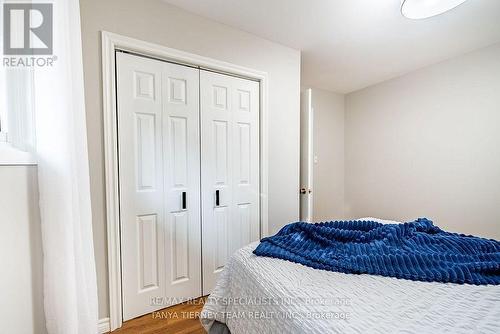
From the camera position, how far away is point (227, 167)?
2080 mm

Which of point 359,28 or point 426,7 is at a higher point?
point 359,28

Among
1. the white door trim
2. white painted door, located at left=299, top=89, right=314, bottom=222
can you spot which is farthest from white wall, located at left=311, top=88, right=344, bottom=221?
the white door trim

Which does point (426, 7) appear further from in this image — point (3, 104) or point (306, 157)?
point (3, 104)

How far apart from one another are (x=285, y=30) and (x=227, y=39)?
1.88 ft

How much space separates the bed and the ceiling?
195 centimetres

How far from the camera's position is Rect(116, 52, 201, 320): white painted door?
1.62 m

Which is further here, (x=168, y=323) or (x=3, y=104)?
(x=168, y=323)

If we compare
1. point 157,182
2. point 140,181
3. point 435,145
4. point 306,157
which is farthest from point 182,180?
point 435,145

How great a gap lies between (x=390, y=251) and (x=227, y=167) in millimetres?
1435

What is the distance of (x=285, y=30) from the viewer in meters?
2.06

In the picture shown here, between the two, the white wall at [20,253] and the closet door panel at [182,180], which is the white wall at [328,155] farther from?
the white wall at [20,253]

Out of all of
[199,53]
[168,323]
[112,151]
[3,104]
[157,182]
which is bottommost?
[168,323]

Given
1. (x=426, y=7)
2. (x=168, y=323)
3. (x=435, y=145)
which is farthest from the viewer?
(x=435, y=145)

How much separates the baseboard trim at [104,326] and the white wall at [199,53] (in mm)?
35
